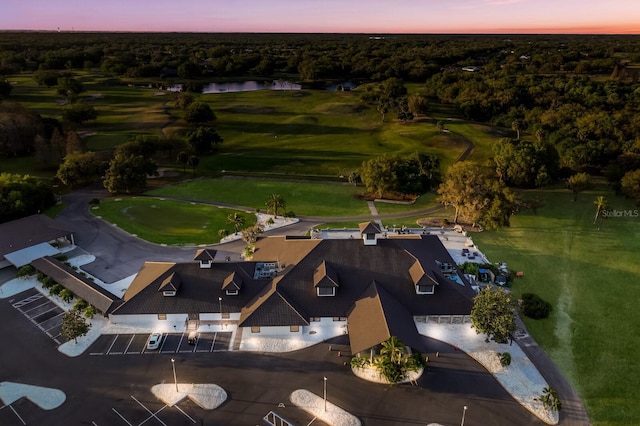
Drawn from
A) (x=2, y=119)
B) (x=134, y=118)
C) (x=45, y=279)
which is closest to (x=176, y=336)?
(x=45, y=279)

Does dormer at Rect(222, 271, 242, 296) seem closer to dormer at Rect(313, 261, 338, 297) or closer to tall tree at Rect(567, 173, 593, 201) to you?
dormer at Rect(313, 261, 338, 297)

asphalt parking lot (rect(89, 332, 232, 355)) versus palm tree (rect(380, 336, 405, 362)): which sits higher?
palm tree (rect(380, 336, 405, 362))

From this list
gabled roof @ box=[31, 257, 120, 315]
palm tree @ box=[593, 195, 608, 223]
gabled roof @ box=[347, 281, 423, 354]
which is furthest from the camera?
palm tree @ box=[593, 195, 608, 223]

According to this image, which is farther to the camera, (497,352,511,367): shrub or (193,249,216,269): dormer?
(193,249,216,269): dormer

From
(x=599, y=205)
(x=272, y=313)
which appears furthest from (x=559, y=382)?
(x=599, y=205)

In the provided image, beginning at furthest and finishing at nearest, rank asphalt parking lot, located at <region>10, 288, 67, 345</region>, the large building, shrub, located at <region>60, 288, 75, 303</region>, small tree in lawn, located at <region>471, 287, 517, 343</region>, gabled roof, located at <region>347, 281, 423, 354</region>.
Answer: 1. shrub, located at <region>60, 288, 75, 303</region>
2. asphalt parking lot, located at <region>10, 288, 67, 345</region>
3. the large building
4. small tree in lawn, located at <region>471, 287, 517, 343</region>
5. gabled roof, located at <region>347, 281, 423, 354</region>

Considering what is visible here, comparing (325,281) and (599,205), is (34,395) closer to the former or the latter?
(325,281)

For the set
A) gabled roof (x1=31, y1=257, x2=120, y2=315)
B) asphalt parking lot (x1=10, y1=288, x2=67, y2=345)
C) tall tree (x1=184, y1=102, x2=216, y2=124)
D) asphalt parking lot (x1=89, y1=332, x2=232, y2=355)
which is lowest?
asphalt parking lot (x1=89, y1=332, x2=232, y2=355)

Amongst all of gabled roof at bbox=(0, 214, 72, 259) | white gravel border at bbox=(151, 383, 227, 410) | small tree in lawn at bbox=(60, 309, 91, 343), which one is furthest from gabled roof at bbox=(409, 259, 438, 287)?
gabled roof at bbox=(0, 214, 72, 259)
